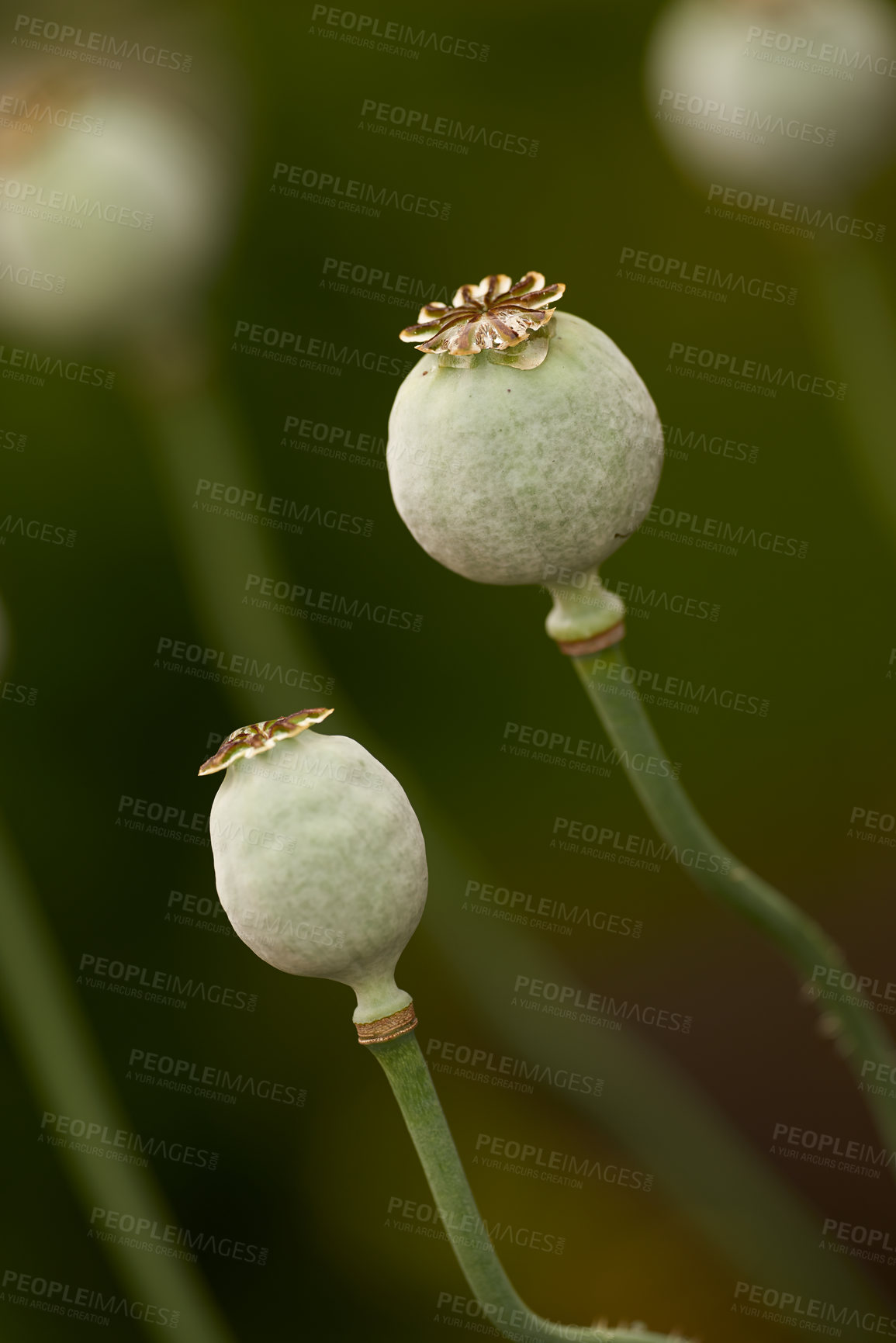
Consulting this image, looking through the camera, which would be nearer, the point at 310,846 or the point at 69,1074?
the point at 310,846

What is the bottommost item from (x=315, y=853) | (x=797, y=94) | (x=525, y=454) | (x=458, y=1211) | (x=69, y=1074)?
(x=69, y=1074)

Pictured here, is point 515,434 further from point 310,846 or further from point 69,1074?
point 69,1074

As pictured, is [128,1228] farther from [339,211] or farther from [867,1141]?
[339,211]

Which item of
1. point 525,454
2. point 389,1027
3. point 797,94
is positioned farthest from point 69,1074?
point 797,94

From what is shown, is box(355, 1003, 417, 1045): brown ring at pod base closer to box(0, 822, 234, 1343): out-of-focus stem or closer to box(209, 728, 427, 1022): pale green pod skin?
box(209, 728, 427, 1022): pale green pod skin

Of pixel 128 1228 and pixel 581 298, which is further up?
pixel 581 298

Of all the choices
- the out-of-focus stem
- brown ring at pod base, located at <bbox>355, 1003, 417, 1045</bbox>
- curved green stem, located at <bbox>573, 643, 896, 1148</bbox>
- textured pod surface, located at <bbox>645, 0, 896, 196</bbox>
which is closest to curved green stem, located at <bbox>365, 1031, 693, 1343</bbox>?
brown ring at pod base, located at <bbox>355, 1003, 417, 1045</bbox>

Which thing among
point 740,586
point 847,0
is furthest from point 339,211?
point 847,0
